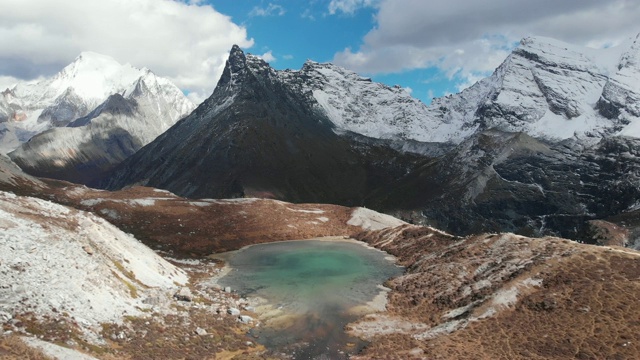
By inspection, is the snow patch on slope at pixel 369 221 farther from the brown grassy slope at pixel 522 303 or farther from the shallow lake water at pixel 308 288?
the brown grassy slope at pixel 522 303

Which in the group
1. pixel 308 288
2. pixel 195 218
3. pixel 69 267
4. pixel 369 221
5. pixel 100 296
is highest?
pixel 195 218

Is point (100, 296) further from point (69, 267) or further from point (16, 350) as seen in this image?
point (16, 350)

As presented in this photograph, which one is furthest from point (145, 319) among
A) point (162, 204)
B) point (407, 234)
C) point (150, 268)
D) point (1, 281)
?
point (162, 204)

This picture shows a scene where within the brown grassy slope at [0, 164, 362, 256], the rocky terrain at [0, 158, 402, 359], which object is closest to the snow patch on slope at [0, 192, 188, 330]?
the rocky terrain at [0, 158, 402, 359]

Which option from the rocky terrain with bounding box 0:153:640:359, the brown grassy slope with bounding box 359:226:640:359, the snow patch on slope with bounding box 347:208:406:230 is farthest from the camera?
the snow patch on slope with bounding box 347:208:406:230

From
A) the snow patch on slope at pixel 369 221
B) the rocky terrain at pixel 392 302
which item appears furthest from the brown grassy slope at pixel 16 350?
the snow patch on slope at pixel 369 221

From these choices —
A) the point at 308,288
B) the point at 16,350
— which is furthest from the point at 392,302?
the point at 16,350

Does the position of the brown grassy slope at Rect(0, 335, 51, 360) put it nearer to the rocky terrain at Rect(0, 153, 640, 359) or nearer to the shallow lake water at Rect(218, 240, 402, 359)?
the rocky terrain at Rect(0, 153, 640, 359)
